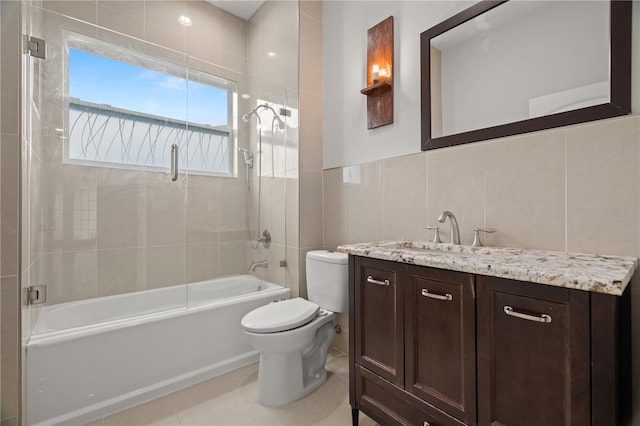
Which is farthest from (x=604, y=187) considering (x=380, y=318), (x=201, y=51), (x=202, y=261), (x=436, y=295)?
(x=201, y=51)

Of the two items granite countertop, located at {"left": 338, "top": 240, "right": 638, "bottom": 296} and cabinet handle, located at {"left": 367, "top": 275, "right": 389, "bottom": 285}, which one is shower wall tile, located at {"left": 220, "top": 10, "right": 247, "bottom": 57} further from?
cabinet handle, located at {"left": 367, "top": 275, "right": 389, "bottom": 285}

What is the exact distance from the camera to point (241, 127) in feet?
8.53

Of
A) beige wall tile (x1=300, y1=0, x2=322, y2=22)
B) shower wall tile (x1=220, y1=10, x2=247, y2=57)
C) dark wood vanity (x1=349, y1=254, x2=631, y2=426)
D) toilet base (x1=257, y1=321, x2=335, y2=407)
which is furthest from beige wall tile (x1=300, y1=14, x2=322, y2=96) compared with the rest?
toilet base (x1=257, y1=321, x2=335, y2=407)

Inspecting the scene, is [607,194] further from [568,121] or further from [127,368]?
[127,368]

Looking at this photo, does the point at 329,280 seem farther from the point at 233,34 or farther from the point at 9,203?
the point at 233,34

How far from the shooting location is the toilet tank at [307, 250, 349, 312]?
1.86m

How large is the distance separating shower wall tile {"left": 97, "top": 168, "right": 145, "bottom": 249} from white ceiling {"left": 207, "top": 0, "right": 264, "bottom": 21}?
1824mm

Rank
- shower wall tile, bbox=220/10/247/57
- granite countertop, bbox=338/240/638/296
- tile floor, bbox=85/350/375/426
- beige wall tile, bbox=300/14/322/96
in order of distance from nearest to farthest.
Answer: granite countertop, bbox=338/240/638/296 < tile floor, bbox=85/350/375/426 < beige wall tile, bbox=300/14/322/96 < shower wall tile, bbox=220/10/247/57

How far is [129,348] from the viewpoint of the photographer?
1683 mm

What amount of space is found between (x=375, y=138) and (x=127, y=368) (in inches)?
79.3

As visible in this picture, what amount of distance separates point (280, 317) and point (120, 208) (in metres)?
1.46

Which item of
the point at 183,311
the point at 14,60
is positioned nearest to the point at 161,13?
the point at 14,60

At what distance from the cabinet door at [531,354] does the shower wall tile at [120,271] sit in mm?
2258

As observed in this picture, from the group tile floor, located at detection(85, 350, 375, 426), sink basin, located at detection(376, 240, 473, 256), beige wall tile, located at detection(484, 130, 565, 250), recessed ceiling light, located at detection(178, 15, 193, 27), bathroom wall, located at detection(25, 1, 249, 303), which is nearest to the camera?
beige wall tile, located at detection(484, 130, 565, 250)
